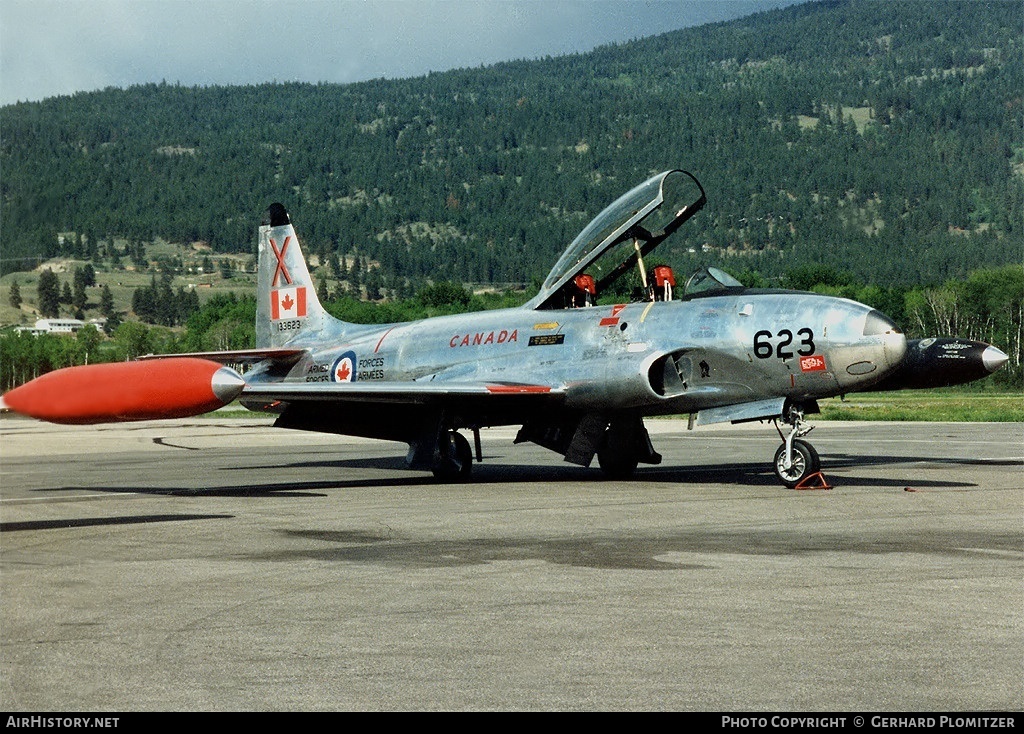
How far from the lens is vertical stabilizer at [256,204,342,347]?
2531cm

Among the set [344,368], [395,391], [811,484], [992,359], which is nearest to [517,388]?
[395,391]

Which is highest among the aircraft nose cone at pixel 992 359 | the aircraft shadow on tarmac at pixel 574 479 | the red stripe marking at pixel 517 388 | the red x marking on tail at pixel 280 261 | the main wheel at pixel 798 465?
the red x marking on tail at pixel 280 261

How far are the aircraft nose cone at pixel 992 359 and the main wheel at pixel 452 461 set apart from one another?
7.54 metres

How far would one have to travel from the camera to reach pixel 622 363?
18.5m

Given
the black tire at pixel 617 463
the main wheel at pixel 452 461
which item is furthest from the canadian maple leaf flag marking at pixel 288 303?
the black tire at pixel 617 463

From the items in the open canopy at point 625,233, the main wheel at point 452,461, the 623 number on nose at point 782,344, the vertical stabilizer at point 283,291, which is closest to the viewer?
the 623 number on nose at point 782,344

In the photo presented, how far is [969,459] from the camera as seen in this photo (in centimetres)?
2338

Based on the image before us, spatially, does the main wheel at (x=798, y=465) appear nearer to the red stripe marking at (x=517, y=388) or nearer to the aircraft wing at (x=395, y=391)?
the aircraft wing at (x=395, y=391)

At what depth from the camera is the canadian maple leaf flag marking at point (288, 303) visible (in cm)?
→ 2541

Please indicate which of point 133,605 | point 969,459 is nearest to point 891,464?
point 969,459

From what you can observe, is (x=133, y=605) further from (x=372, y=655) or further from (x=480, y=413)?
(x=480, y=413)

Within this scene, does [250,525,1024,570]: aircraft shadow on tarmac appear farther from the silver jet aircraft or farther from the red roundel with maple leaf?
the red roundel with maple leaf

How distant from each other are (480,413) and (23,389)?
12.4 metres
